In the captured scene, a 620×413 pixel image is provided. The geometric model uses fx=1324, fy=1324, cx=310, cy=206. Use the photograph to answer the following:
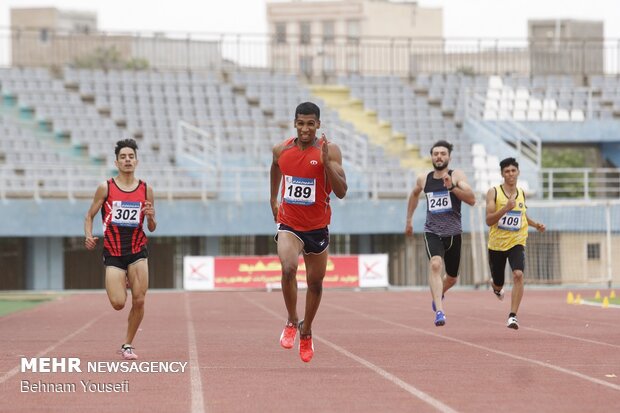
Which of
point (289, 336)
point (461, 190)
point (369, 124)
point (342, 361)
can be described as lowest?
point (342, 361)

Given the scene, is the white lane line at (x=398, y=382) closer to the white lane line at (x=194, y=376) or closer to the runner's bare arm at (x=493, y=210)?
the white lane line at (x=194, y=376)

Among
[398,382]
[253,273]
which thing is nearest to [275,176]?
[398,382]

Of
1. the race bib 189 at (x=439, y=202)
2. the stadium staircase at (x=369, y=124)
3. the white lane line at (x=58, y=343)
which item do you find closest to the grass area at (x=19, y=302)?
the white lane line at (x=58, y=343)

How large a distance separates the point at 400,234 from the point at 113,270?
27544 mm

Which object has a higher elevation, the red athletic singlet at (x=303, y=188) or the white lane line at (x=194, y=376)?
the red athletic singlet at (x=303, y=188)

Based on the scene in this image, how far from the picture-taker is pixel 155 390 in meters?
9.42

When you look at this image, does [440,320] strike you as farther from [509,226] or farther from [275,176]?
[275,176]

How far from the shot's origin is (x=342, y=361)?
11.8m

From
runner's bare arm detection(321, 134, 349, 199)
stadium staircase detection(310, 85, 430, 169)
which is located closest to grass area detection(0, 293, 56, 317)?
runner's bare arm detection(321, 134, 349, 199)

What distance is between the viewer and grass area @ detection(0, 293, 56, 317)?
25.0 meters

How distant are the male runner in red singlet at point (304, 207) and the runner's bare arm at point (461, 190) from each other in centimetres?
414

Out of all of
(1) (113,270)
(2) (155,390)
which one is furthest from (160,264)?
(2) (155,390)

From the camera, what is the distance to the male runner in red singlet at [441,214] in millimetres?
15562

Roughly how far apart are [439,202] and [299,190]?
4.92 metres
